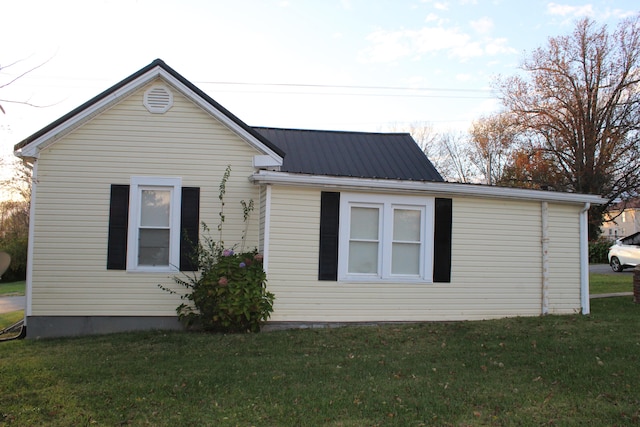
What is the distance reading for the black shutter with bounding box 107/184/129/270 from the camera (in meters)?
9.57

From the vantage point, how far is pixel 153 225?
9750 mm

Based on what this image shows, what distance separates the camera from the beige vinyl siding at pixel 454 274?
9.65 meters

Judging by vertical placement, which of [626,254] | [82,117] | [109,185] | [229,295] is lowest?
[229,295]

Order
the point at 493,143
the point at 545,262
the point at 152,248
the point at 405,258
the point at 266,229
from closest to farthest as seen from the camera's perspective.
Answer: the point at 266,229 < the point at 152,248 < the point at 405,258 < the point at 545,262 < the point at 493,143

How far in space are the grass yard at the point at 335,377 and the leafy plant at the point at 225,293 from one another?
40cm

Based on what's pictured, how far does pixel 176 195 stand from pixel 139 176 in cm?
74

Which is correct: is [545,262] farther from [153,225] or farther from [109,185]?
[109,185]

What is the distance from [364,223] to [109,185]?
4671 millimetres

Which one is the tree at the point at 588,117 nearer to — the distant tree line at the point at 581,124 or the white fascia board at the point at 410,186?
the distant tree line at the point at 581,124

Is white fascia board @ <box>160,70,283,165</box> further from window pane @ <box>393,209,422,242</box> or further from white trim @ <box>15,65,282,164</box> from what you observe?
window pane @ <box>393,209,422,242</box>

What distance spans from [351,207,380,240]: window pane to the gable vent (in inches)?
154

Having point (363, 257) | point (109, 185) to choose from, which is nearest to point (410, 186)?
point (363, 257)

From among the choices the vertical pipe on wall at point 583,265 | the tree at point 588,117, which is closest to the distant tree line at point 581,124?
the tree at point 588,117

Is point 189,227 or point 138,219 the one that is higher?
point 138,219
